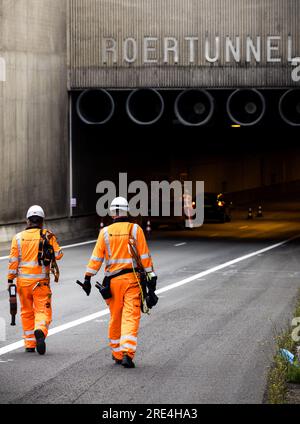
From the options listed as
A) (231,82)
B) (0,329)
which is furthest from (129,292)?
(231,82)

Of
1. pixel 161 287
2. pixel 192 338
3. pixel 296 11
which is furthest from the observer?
pixel 296 11

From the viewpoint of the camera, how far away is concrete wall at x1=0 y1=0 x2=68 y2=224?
29188 millimetres

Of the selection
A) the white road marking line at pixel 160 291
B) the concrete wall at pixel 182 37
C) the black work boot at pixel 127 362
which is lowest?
the white road marking line at pixel 160 291

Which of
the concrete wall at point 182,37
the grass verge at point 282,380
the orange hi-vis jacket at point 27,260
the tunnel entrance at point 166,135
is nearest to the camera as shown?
the grass verge at point 282,380

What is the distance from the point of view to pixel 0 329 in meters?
Result: 13.4

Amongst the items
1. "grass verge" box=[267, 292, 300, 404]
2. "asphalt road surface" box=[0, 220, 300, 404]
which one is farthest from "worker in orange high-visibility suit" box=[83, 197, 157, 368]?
"grass verge" box=[267, 292, 300, 404]

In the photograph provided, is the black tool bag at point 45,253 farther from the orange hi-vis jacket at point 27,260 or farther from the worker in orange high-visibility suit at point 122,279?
the worker in orange high-visibility suit at point 122,279

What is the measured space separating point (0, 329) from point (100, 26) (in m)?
20.8

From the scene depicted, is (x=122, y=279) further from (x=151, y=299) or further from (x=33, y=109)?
(x=33, y=109)

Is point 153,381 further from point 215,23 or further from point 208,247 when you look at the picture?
point 215,23

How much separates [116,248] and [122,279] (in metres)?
0.38

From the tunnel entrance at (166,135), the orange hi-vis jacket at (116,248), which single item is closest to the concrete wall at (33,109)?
the tunnel entrance at (166,135)

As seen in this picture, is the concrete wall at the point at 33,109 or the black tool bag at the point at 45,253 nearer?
the black tool bag at the point at 45,253

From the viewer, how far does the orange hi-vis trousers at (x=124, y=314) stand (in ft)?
34.8
